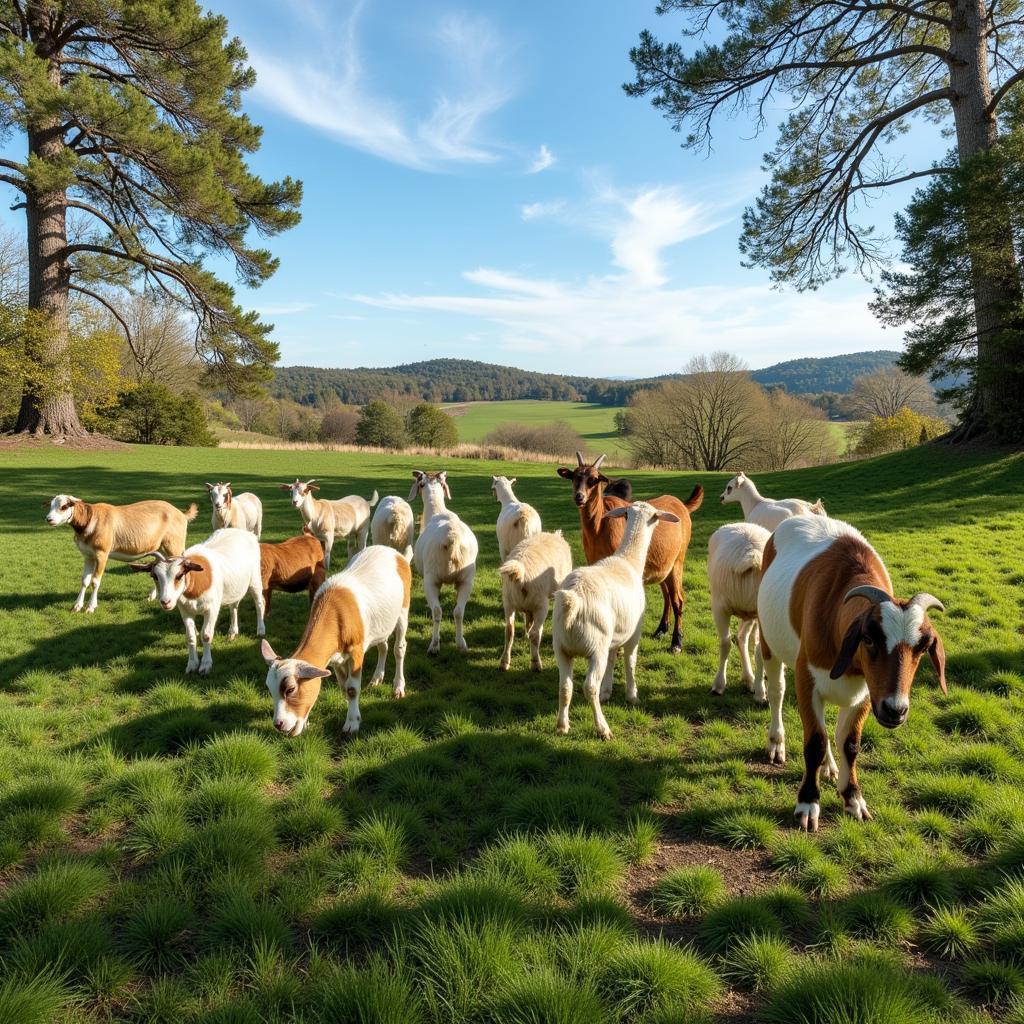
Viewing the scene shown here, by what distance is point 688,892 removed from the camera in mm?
3559

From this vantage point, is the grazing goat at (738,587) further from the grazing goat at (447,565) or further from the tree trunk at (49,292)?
the tree trunk at (49,292)

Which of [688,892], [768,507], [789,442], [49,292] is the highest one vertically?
[49,292]

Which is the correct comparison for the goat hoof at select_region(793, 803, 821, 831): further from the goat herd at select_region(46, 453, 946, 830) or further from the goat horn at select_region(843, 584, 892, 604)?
the goat horn at select_region(843, 584, 892, 604)

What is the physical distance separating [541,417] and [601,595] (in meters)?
97.2

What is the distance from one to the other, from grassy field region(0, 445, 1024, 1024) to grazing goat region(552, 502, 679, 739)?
0.32m

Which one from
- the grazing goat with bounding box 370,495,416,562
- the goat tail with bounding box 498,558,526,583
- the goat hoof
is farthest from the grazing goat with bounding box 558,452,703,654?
the goat hoof

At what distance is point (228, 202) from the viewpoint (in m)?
23.5

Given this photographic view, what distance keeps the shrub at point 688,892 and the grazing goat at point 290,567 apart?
6.50 metres

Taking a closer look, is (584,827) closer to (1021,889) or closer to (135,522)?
(1021,889)

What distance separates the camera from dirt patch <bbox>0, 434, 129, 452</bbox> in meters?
27.4

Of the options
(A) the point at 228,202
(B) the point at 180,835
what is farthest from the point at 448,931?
(A) the point at 228,202

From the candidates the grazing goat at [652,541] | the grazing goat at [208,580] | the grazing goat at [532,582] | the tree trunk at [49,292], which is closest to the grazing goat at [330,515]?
the grazing goat at [208,580]

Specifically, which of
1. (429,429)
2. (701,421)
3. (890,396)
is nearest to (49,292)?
(429,429)

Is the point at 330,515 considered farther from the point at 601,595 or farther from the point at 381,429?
the point at 381,429
